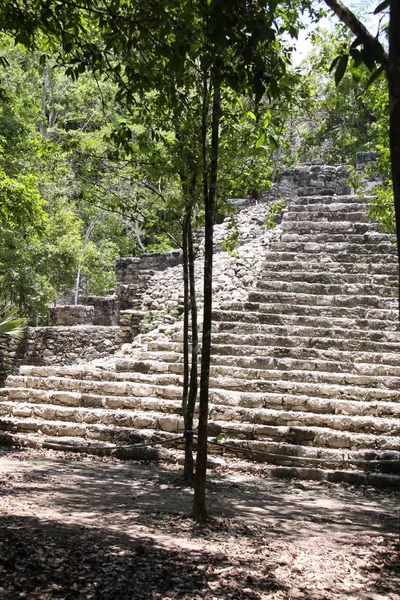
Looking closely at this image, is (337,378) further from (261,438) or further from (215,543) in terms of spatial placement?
(215,543)

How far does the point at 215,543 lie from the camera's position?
422 cm

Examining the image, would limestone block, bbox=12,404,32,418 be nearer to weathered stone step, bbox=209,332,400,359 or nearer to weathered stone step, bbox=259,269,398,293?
weathered stone step, bbox=209,332,400,359

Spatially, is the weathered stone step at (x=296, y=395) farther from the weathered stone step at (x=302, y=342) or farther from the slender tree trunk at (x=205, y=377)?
the slender tree trunk at (x=205, y=377)

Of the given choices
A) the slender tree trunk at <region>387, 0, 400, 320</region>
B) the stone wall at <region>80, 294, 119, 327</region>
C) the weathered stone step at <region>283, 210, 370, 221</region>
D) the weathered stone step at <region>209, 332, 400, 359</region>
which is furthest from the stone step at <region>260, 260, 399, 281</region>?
the slender tree trunk at <region>387, 0, 400, 320</region>

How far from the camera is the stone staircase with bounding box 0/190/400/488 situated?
7.23m

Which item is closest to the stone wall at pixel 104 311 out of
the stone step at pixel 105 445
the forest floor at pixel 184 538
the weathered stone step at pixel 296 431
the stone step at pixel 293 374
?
the stone step at pixel 293 374

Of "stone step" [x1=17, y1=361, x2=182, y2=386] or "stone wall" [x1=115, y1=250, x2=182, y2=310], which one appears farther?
"stone wall" [x1=115, y1=250, x2=182, y2=310]

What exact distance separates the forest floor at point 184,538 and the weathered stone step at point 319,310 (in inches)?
160

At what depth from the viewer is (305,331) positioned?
31.6 ft

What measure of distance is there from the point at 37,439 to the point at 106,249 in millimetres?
21050

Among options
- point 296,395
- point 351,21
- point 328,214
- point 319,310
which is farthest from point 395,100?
point 328,214

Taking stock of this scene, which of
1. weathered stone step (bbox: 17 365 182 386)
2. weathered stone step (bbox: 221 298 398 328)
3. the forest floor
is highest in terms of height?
weathered stone step (bbox: 221 298 398 328)

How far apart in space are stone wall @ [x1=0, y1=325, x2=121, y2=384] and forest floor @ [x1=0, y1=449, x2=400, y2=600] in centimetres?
866

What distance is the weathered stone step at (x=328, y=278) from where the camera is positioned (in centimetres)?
1112
